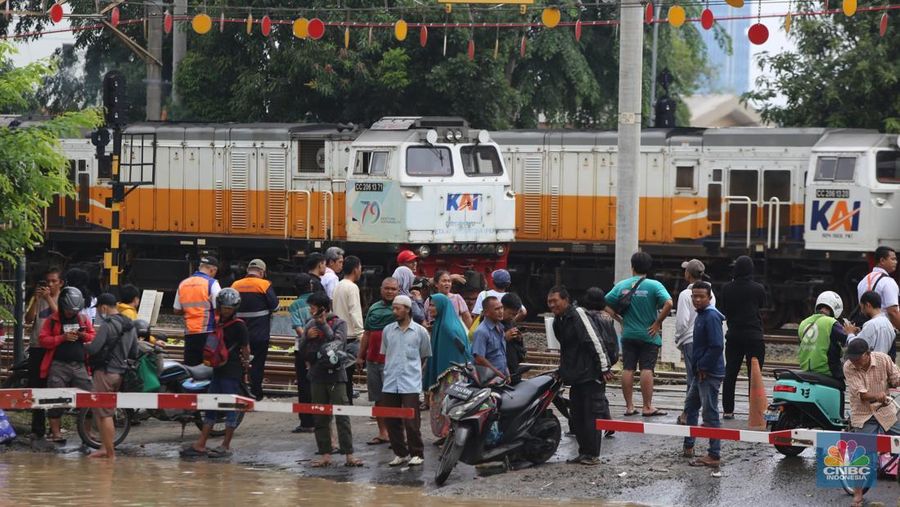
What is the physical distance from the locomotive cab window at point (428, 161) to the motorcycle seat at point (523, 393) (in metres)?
11.6

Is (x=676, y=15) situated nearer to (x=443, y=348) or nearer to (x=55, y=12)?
(x=443, y=348)

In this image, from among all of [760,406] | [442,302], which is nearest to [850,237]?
[760,406]

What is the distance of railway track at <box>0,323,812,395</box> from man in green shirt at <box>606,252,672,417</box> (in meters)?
1.32

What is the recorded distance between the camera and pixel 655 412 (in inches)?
562

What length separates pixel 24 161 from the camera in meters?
14.0

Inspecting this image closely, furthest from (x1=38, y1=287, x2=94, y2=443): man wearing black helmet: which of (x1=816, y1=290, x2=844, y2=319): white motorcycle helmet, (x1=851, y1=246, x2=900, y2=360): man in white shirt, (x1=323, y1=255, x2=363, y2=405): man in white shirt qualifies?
(x1=851, y1=246, x2=900, y2=360): man in white shirt

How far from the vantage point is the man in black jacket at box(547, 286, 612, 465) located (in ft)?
40.3

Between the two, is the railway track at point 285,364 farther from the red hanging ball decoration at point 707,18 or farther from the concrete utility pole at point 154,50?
the concrete utility pole at point 154,50

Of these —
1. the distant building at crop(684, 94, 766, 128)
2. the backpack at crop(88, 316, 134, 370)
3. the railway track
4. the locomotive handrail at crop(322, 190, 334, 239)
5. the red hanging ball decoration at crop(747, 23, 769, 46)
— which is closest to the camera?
the backpack at crop(88, 316, 134, 370)

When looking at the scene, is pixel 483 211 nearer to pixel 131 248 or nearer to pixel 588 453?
pixel 131 248

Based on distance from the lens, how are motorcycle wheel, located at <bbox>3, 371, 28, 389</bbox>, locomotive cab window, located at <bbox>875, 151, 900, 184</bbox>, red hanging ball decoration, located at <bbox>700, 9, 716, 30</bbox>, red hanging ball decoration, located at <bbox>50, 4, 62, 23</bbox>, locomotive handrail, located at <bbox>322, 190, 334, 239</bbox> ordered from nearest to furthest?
motorcycle wheel, located at <bbox>3, 371, 28, 389</bbox> → red hanging ball decoration, located at <bbox>700, 9, 716, 30</bbox> → red hanging ball decoration, located at <bbox>50, 4, 62, 23</bbox> → locomotive cab window, located at <bbox>875, 151, 900, 184</bbox> → locomotive handrail, located at <bbox>322, 190, 334, 239</bbox>

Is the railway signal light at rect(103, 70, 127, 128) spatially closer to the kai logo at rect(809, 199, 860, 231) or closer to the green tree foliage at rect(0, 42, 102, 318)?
the green tree foliage at rect(0, 42, 102, 318)

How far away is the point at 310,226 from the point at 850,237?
896cm

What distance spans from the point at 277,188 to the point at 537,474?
1473 centimetres
